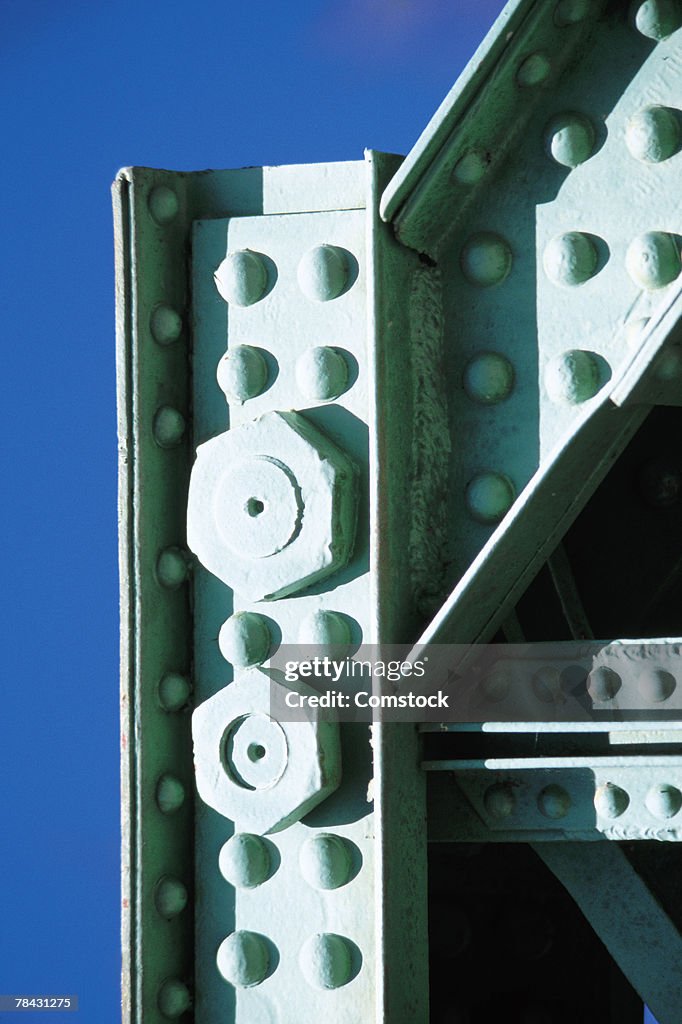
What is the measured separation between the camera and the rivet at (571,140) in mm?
3096

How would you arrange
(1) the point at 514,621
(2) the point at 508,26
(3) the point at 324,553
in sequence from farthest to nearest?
(1) the point at 514,621 → (3) the point at 324,553 → (2) the point at 508,26

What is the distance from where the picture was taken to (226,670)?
337 cm

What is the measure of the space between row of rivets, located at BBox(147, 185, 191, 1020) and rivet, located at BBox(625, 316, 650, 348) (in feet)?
3.54

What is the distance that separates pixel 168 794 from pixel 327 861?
0.42 m

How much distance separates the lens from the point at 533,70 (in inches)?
122

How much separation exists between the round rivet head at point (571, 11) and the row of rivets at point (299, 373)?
86 cm

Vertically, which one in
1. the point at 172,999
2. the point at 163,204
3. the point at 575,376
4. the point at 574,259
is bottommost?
the point at 172,999

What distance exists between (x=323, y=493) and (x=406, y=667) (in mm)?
Answer: 431

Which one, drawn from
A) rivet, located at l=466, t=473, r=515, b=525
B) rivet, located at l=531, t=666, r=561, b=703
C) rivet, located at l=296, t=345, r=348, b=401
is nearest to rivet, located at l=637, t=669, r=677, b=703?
rivet, located at l=531, t=666, r=561, b=703

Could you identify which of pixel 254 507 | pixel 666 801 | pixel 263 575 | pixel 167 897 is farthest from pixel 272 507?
pixel 666 801

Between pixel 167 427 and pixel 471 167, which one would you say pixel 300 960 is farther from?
pixel 471 167

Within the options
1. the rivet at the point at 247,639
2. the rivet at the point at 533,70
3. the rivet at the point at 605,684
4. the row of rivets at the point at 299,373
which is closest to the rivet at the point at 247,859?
the rivet at the point at 247,639

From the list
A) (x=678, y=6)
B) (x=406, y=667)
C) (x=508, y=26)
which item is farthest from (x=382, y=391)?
(x=678, y=6)

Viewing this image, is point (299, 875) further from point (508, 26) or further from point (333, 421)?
A: point (508, 26)
